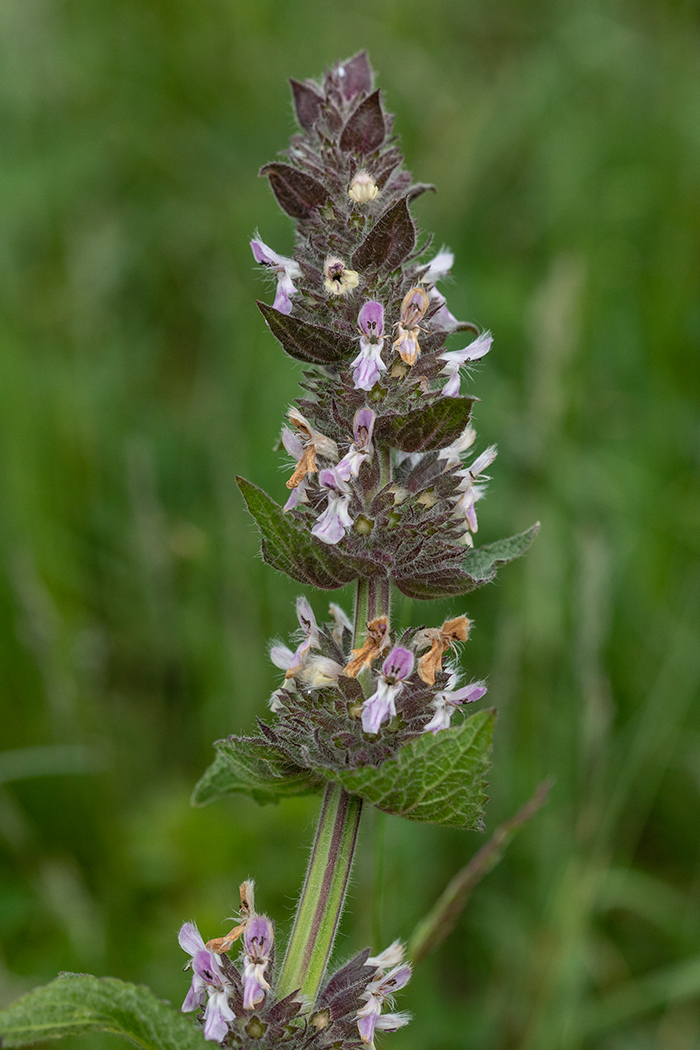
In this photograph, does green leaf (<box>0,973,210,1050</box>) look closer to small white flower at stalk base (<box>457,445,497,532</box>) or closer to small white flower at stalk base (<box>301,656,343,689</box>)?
small white flower at stalk base (<box>301,656,343,689</box>)

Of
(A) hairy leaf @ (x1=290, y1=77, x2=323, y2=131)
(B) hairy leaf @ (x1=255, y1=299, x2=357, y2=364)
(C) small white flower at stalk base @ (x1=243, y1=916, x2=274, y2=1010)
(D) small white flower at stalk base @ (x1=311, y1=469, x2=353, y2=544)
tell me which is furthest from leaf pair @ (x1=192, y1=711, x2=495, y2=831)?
(A) hairy leaf @ (x1=290, y1=77, x2=323, y2=131)

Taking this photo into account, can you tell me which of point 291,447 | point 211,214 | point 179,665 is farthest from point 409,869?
point 211,214

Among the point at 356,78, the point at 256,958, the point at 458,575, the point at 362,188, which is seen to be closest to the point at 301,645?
the point at 458,575

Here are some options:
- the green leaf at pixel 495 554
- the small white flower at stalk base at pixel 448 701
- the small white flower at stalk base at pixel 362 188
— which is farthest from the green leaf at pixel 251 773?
the small white flower at stalk base at pixel 362 188

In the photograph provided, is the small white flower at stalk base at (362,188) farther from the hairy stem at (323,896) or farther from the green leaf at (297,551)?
the hairy stem at (323,896)

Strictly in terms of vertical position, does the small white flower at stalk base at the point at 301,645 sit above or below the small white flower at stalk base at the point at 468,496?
below
